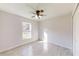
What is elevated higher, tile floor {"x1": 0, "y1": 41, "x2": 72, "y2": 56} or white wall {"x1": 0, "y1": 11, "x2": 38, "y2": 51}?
white wall {"x1": 0, "y1": 11, "x2": 38, "y2": 51}

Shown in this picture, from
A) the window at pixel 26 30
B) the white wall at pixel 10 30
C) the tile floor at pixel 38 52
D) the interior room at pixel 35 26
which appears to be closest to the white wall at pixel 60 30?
the interior room at pixel 35 26

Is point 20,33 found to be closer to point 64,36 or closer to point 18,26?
point 18,26

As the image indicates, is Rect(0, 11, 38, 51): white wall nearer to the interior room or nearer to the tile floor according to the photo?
the interior room

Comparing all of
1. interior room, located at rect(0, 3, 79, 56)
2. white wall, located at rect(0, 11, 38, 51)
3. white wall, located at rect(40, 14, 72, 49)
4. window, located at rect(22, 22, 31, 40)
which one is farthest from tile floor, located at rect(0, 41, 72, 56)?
window, located at rect(22, 22, 31, 40)

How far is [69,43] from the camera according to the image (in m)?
5.31

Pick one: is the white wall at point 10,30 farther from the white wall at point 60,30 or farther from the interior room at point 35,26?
the white wall at point 60,30

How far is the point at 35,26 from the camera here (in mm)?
8609

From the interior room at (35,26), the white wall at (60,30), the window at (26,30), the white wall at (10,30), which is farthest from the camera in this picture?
the window at (26,30)

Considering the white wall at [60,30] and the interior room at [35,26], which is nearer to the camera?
the interior room at [35,26]

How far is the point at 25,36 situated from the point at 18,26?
4.26 feet

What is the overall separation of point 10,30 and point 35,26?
3784mm

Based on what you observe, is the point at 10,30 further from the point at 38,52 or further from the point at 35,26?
the point at 35,26

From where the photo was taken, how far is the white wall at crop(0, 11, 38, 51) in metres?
4.49

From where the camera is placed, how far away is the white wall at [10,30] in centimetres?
449
